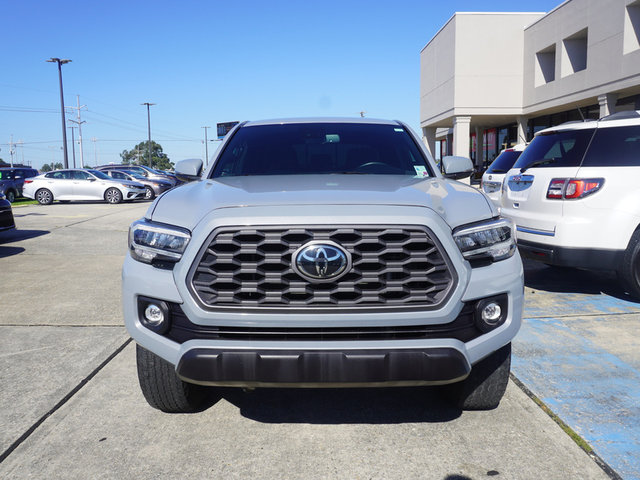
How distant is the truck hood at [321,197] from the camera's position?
262cm

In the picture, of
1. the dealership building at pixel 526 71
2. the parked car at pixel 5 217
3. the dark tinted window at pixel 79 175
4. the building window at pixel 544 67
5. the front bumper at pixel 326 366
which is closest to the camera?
the front bumper at pixel 326 366

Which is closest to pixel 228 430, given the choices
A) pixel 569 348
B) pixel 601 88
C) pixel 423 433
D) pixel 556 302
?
pixel 423 433

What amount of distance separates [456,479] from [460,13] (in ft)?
104

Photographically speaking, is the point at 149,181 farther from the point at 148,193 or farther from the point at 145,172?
the point at 145,172

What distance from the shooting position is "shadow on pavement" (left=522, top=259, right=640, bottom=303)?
6004 millimetres

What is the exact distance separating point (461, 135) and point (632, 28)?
12.0 m

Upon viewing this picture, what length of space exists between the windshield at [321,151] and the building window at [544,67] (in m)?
27.5

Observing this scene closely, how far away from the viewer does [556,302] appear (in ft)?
18.1

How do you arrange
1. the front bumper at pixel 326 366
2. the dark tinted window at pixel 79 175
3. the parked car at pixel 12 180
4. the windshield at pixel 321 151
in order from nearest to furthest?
the front bumper at pixel 326 366
the windshield at pixel 321 151
the dark tinted window at pixel 79 175
the parked car at pixel 12 180

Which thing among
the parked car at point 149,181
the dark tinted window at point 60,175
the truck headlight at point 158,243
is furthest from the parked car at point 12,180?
the truck headlight at point 158,243

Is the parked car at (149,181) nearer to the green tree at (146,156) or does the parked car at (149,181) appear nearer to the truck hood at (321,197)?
the truck hood at (321,197)

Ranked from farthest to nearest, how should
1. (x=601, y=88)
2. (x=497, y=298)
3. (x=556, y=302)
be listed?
(x=601, y=88) < (x=556, y=302) < (x=497, y=298)

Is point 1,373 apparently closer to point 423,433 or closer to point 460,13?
point 423,433

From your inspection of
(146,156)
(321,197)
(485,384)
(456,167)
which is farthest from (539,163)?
(146,156)
